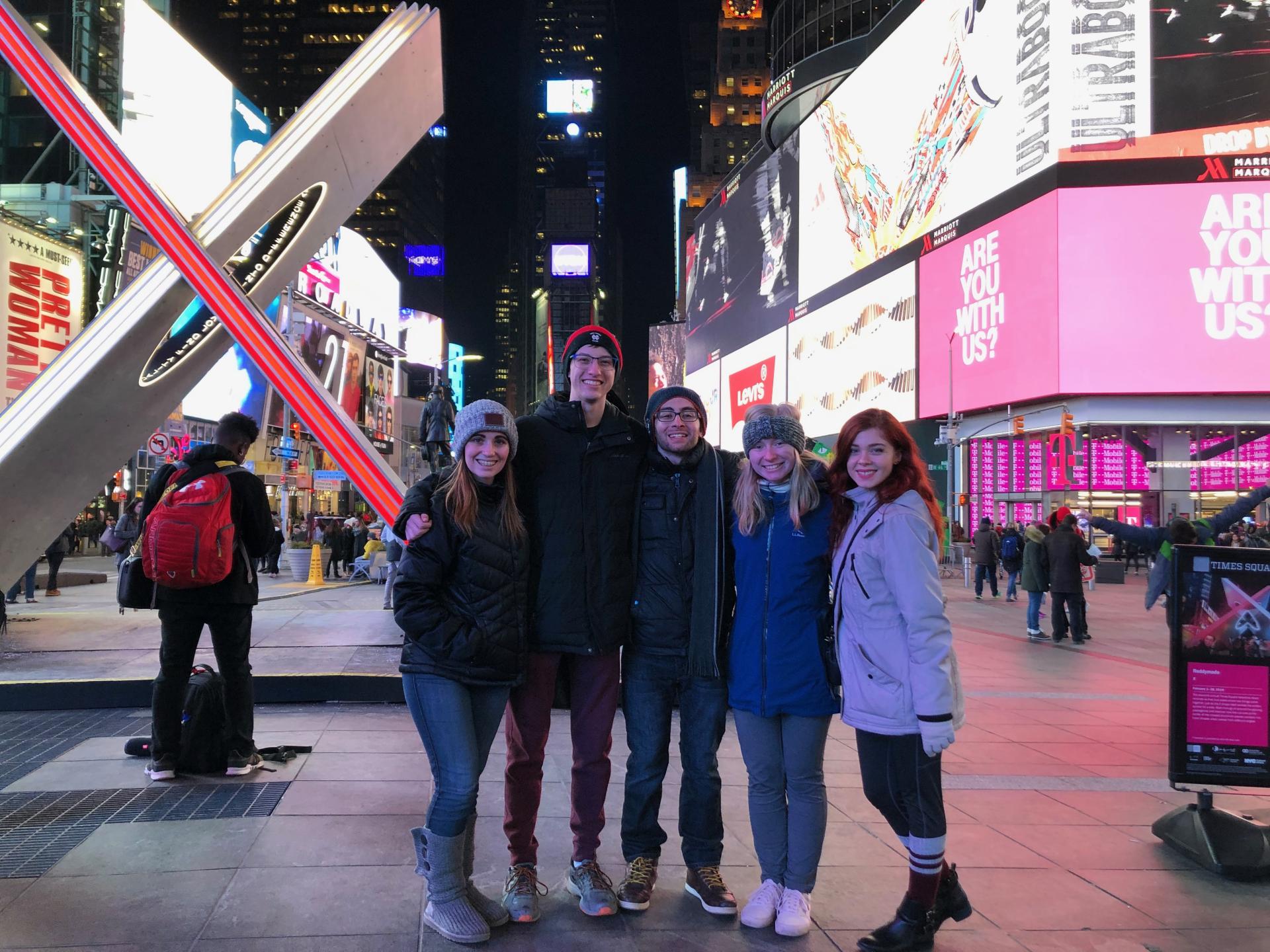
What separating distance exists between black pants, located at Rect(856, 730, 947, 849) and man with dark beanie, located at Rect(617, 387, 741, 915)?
1.94 ft

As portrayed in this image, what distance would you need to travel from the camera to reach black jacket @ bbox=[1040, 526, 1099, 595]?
12.3 m

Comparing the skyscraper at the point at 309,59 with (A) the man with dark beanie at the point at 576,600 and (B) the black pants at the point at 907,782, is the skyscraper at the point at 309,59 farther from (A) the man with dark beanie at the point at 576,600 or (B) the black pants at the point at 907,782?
(B) the black pants at the point at 907,782

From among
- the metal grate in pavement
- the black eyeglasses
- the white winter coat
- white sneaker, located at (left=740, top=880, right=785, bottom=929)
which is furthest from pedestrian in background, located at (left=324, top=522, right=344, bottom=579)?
the white winter coat

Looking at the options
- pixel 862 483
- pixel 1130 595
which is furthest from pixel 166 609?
pixel 1130 595

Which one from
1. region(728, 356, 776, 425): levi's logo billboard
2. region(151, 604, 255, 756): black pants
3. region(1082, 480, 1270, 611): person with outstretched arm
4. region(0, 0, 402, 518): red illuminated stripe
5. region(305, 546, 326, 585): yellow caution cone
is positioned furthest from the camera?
region(728, 356, 776, 425): levi's logo billboard

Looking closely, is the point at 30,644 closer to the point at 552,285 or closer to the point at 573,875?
the point at 573,875

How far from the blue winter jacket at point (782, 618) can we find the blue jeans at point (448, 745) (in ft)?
3.28

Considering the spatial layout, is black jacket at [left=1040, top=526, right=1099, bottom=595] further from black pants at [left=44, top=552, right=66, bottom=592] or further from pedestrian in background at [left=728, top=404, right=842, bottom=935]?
black pants at [left=44, top=552, right=66, bottom=592]

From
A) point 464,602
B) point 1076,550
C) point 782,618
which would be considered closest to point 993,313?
point 1076,550

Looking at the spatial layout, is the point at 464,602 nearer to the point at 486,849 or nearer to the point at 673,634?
the point at 673,634

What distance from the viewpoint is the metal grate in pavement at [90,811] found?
3.75m

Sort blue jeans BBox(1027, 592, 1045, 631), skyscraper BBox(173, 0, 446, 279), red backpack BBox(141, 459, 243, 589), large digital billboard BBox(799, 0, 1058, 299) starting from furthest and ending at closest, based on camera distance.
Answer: skyscraper BBox(173, 0, 446, 279)
large digital billboard BBox(799, 0, 1058, 299)
blue jeans BBox(1027, 592, 1045, 631)
red backpack BBox(141, 459, 243, 589)

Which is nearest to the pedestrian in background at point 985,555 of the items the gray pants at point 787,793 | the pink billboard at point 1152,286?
the pink billboard at point 1152,286

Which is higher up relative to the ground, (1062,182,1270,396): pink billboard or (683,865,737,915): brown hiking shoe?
(1062,182,1270,396): pink billboard
